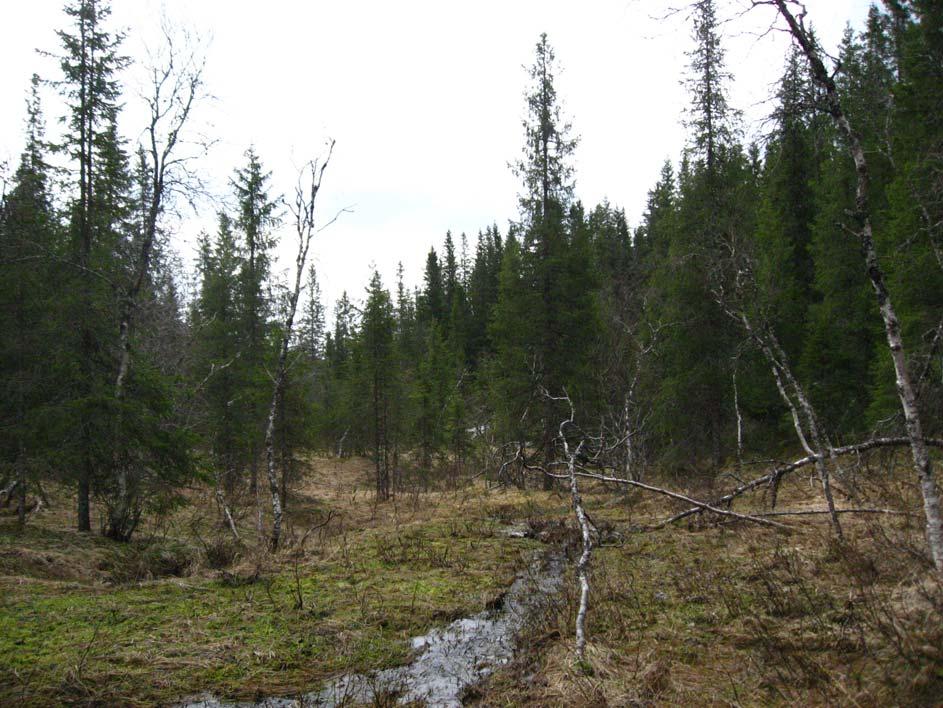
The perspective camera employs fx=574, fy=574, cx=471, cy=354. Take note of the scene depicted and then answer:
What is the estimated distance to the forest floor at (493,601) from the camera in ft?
14.6

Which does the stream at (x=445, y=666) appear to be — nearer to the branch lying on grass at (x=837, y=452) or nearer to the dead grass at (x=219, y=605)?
the dead grass at (x=219, y=605)

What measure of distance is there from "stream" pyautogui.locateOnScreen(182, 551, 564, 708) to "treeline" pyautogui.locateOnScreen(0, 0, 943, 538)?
185 inches

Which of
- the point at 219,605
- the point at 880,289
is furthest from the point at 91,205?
the point at 880,289

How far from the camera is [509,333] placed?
20688mm

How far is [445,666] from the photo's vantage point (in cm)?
564

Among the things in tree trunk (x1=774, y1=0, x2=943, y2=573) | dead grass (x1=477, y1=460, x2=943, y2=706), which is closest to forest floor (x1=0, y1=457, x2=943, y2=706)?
dead grass (x1=477, y1=460, x2=943, y2=706)

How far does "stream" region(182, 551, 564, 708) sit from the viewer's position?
4855mm

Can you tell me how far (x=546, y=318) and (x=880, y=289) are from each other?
1449 cm

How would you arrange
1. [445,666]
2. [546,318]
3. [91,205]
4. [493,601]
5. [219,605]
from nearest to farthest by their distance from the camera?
[445,666] → [219,605] → [493,601] → [91,205] → [546,318]

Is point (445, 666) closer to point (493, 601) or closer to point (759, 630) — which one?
point (493, 601)

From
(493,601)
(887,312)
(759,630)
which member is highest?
(887,312)

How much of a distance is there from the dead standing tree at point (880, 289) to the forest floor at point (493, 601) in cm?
46

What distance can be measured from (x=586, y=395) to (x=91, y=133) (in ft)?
52.4

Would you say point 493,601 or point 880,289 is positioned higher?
point 880,289
